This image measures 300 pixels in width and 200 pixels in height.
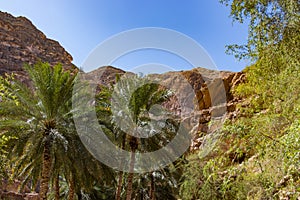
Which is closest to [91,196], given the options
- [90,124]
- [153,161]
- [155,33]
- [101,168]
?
[153,161]

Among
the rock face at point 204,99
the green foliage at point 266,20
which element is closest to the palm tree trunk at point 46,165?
the green foliage at point 266,20

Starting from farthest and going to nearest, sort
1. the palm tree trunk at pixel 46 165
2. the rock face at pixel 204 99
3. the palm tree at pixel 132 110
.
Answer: the rock face at pixel 204 99 → the palm tree at pixel 132 110 → the palm tree trunk at pixel 46 165

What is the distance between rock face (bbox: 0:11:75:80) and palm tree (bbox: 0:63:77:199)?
48029 mm

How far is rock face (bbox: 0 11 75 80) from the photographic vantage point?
61.0 metres

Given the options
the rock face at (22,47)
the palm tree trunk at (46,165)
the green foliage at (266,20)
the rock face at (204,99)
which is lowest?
the palm tree trunk at (46,165)

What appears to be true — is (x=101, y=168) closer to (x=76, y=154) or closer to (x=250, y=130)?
(x=76, y=154)

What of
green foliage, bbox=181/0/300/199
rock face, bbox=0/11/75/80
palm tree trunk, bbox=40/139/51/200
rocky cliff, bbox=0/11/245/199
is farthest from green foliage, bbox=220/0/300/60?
rock face, bbox=0/11/75/80

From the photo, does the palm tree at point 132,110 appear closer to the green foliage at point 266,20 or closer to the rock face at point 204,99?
the green foliage at point 266,20

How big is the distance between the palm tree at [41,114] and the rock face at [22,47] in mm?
48029

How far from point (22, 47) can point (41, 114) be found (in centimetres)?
6175

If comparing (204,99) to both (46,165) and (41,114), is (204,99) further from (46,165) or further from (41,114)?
(46,165)

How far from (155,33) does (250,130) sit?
12.6 metres

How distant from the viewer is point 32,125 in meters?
12.3

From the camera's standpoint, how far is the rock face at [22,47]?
61.0m
